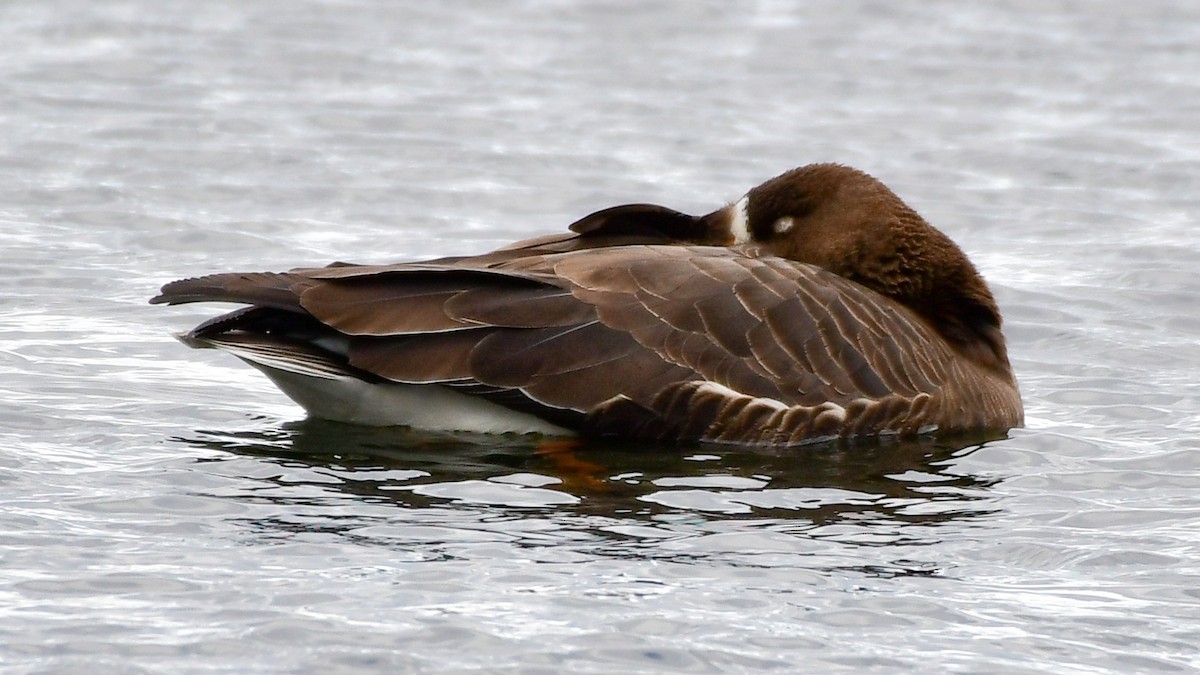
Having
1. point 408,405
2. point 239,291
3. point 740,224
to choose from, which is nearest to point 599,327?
Answer: point 408,405

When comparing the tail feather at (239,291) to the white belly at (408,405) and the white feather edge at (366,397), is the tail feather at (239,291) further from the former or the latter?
the white belly at (408,405)

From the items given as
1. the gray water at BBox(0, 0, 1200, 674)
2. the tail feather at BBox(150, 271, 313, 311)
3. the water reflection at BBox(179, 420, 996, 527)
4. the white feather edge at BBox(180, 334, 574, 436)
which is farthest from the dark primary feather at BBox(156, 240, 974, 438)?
the gray water at BBox(0, 0, 1200, 674)

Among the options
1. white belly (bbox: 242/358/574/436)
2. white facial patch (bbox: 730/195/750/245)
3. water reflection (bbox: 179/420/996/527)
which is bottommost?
water reflection (bbox: 179/420/996/527)

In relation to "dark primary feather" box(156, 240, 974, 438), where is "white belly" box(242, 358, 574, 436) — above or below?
below

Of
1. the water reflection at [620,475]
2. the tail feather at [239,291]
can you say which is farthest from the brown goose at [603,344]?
the water reflection at [620,475]

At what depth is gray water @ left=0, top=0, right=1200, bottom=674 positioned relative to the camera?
7.25 meters

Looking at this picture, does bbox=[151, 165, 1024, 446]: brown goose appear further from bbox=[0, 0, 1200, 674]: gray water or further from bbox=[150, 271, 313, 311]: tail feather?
bbox=[0, 0, 1200, 674]: gray water

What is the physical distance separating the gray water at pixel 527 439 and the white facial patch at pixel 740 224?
4.99 ft

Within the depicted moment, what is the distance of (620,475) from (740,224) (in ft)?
6.94

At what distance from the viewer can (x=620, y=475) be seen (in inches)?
359

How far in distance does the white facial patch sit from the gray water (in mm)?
1522

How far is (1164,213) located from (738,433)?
23.6 feet

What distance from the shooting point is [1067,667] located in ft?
23.0

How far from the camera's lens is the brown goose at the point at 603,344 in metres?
9.32
